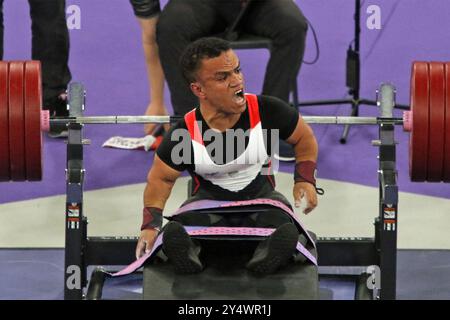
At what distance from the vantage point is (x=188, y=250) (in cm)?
393

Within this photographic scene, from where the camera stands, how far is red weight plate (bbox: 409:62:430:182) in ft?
14.8

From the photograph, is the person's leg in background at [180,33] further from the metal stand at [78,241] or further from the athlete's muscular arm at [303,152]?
the athlete's muscular arm at [303,152]

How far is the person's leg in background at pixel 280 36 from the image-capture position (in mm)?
6223

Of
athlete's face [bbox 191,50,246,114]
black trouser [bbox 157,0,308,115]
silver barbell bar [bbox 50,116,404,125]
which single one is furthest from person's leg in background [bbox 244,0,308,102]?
athlete's face [bbox 191,50,246,114]

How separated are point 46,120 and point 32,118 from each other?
0.21ft

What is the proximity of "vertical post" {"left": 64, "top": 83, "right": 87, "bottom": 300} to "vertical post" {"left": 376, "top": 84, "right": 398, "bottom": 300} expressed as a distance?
1.19 m

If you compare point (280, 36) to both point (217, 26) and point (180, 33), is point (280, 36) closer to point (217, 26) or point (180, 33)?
point (217, 26)

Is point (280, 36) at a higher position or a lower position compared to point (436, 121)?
higher

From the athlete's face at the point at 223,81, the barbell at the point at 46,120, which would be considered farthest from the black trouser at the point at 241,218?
the barbell at the point at 46,120

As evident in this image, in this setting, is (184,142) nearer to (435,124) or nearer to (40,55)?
(435,124)

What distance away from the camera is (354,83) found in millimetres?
6875

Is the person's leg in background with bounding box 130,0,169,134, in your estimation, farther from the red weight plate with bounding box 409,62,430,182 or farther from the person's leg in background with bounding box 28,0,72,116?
the red weight plate with bounding box 409,62,430,182

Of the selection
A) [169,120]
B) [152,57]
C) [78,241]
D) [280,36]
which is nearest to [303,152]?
[169,120]

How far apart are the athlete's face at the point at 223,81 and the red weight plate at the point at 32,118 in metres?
0.70
